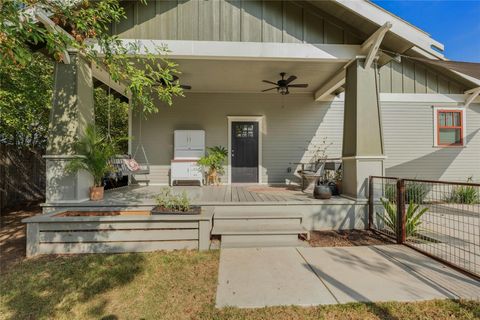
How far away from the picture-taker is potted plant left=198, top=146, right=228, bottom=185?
7094 millimetres

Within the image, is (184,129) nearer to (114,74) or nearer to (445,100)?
(114,74)

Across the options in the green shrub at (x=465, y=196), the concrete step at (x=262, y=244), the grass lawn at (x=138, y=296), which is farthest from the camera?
the green shrub at (x=465, y=196)

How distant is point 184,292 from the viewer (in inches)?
93.3

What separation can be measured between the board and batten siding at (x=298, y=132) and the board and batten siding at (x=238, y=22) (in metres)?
2.93

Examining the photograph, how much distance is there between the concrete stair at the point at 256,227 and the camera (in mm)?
3621

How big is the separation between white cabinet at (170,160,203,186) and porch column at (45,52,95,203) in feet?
9.17

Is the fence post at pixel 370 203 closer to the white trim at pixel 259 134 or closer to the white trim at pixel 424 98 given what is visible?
the white trim at pixel 259 134

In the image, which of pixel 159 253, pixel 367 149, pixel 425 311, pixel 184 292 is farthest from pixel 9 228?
pixel 367 149

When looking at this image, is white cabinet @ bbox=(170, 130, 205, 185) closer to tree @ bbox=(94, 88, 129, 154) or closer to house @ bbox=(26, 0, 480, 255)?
house @ bbox=(26, 0, 480, 255)

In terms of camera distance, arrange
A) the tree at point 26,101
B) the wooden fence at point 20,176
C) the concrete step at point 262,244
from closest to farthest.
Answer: the concrete step at point 262,244, the tree at point 26,101, the wooden fence at point 20,176

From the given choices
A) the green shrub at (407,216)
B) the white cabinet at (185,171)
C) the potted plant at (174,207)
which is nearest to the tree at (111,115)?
the white cabinet at (185,171)

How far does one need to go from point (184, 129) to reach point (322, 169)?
13.6 ft

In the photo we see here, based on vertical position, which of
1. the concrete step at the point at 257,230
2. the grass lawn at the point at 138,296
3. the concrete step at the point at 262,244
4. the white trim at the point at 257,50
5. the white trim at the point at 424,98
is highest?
the white trim at the point at 257,50

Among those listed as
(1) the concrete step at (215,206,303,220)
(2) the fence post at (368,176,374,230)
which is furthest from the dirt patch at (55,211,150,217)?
(2) the fence post at (368,176,374,230)
